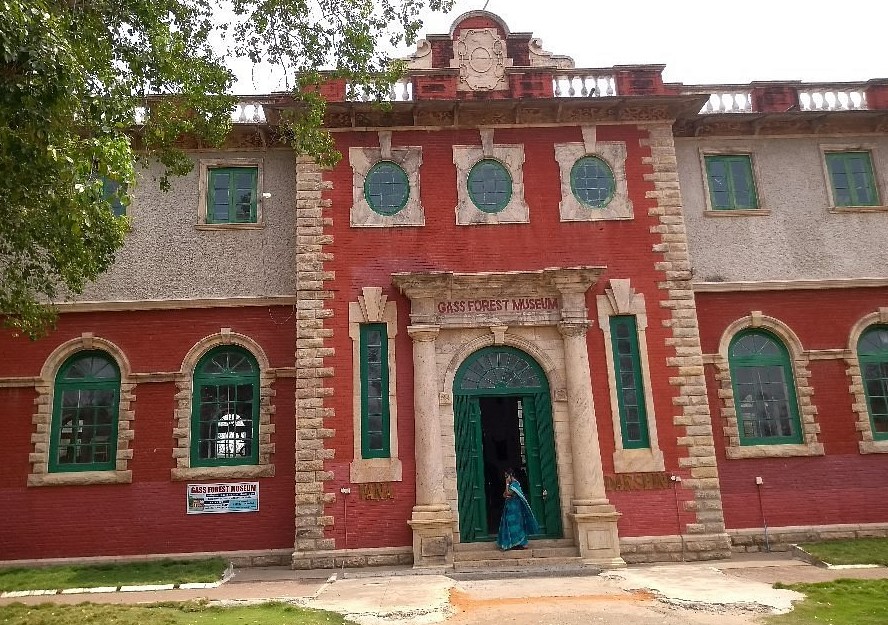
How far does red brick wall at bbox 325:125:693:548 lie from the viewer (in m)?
12.2

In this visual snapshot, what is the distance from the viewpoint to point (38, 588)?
34.9ft

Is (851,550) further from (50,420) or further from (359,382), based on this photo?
(50,420)

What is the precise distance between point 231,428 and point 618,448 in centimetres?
729

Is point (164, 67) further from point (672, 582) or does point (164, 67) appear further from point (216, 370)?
point (672, 582)

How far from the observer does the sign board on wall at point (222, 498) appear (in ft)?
41.2

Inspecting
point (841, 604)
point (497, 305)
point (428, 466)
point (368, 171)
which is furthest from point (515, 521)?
point (368, 171)

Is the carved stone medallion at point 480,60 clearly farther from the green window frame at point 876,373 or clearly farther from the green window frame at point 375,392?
the green window frame at point 876,373

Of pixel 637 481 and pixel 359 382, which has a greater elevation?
pixel 359 382

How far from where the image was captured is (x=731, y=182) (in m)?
14.6

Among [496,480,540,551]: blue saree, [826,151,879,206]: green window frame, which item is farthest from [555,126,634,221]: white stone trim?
[496,480,540,551]: blue saree

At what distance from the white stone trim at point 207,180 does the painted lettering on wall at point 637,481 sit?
8.43 metres

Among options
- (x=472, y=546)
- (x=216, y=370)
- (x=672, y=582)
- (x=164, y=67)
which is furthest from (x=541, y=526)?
(x=164, y=67)

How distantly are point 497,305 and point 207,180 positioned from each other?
21.5 ft

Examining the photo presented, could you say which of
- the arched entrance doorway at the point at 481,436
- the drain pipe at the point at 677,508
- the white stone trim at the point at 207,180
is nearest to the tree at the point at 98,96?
the white stone trim at the point at 207,180
